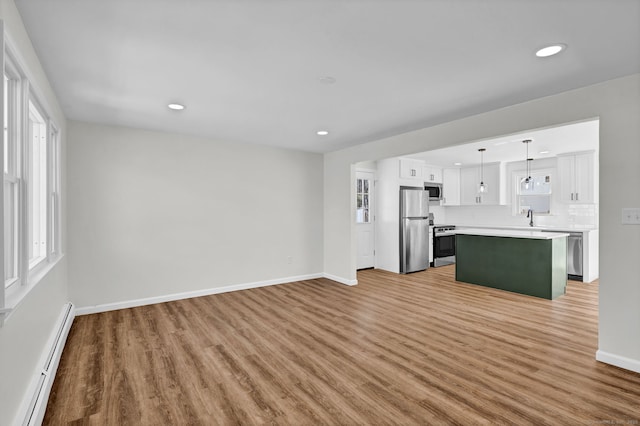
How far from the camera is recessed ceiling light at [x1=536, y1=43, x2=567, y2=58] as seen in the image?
2.16m

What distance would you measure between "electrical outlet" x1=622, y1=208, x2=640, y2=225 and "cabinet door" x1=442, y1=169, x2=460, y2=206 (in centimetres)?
549

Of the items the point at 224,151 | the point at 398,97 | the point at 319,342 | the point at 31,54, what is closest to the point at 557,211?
the point at 398,97

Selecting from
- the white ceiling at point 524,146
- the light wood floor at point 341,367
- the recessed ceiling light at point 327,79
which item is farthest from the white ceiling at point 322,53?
the light wood floor at point 341,367

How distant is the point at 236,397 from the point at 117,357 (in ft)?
4.42

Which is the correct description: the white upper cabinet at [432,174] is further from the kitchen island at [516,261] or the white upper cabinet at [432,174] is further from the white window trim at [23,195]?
the white window trim at [23,195]

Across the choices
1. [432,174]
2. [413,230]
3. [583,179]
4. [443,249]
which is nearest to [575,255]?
[583,179]

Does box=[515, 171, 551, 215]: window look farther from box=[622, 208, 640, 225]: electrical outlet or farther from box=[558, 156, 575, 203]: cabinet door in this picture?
box=[622, 208, 640, 225]: electrical outlet

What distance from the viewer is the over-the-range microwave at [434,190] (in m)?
7.64

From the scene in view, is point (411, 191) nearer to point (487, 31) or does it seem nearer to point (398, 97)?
point (398, 97)

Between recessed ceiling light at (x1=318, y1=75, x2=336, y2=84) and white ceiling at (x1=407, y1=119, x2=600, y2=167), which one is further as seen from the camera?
white ceiling at (x1=407, y1=119, x2=600, y2=167)

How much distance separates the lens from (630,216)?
2623 mm

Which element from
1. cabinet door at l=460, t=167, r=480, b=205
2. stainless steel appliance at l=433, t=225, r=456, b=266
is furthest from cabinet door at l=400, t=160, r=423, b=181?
cabinet door at l=460, t=167, r=480, b=205

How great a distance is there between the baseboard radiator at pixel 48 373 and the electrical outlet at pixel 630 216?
4287 millimetres

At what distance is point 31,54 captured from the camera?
2.16 meters
